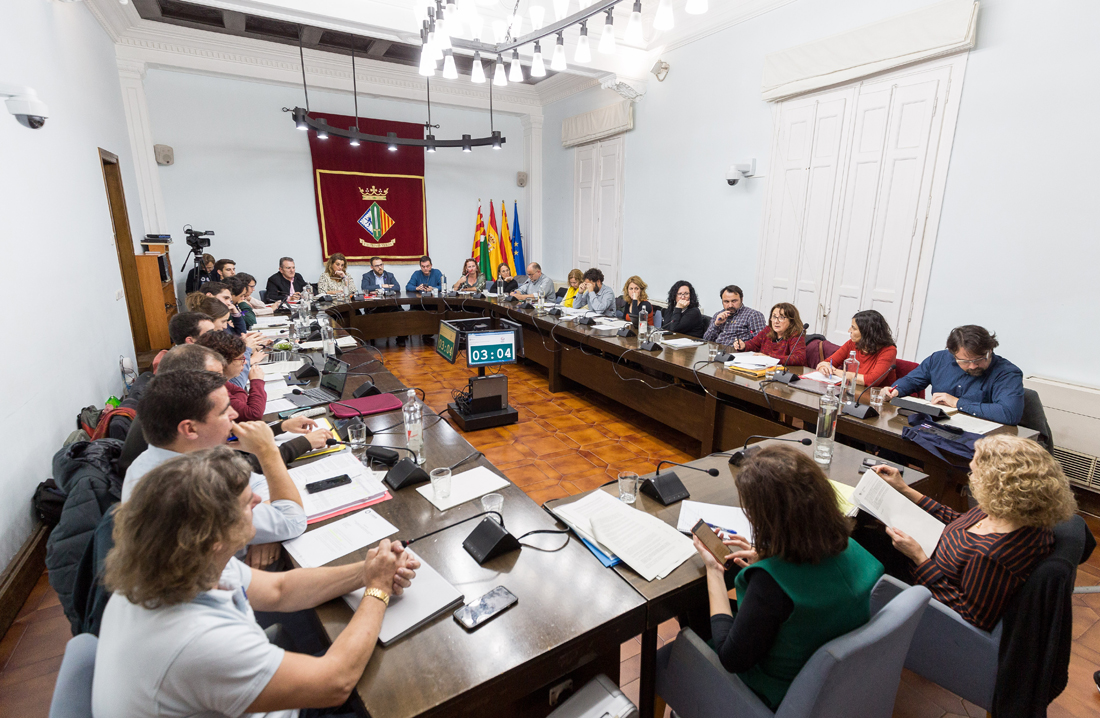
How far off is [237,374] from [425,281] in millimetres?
4971

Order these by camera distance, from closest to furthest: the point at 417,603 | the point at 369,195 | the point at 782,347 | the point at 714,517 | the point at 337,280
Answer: the point at 417,603 → the point at 714,517 → the point at 782,347 → the point at 337,280 → the point at 369,195

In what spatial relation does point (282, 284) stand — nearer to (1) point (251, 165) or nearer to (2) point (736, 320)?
(1) point (251, 165)

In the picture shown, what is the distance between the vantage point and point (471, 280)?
701cm

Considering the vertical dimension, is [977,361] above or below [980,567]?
above

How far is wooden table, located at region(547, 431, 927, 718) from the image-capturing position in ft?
4.11

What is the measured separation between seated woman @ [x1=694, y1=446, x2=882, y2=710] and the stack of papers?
22cm

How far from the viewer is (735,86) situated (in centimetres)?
500

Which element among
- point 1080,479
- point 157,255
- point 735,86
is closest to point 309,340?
point 157,255

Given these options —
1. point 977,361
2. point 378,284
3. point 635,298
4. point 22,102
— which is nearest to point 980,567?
point 977,361

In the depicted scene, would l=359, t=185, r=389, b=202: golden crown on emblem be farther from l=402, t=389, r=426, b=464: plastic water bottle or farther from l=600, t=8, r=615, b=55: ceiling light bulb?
l=402, t=389, r=426, b=464: plastic water bottle

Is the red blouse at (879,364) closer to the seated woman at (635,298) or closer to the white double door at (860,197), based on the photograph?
the white double door at (860,197)

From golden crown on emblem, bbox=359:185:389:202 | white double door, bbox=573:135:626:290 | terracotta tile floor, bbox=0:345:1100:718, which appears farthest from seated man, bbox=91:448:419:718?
golden crown on emblem, bbox=359:185:389:202

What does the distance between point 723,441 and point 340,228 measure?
20.2 feet

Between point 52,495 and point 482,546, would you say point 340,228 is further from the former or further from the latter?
point 482,546
